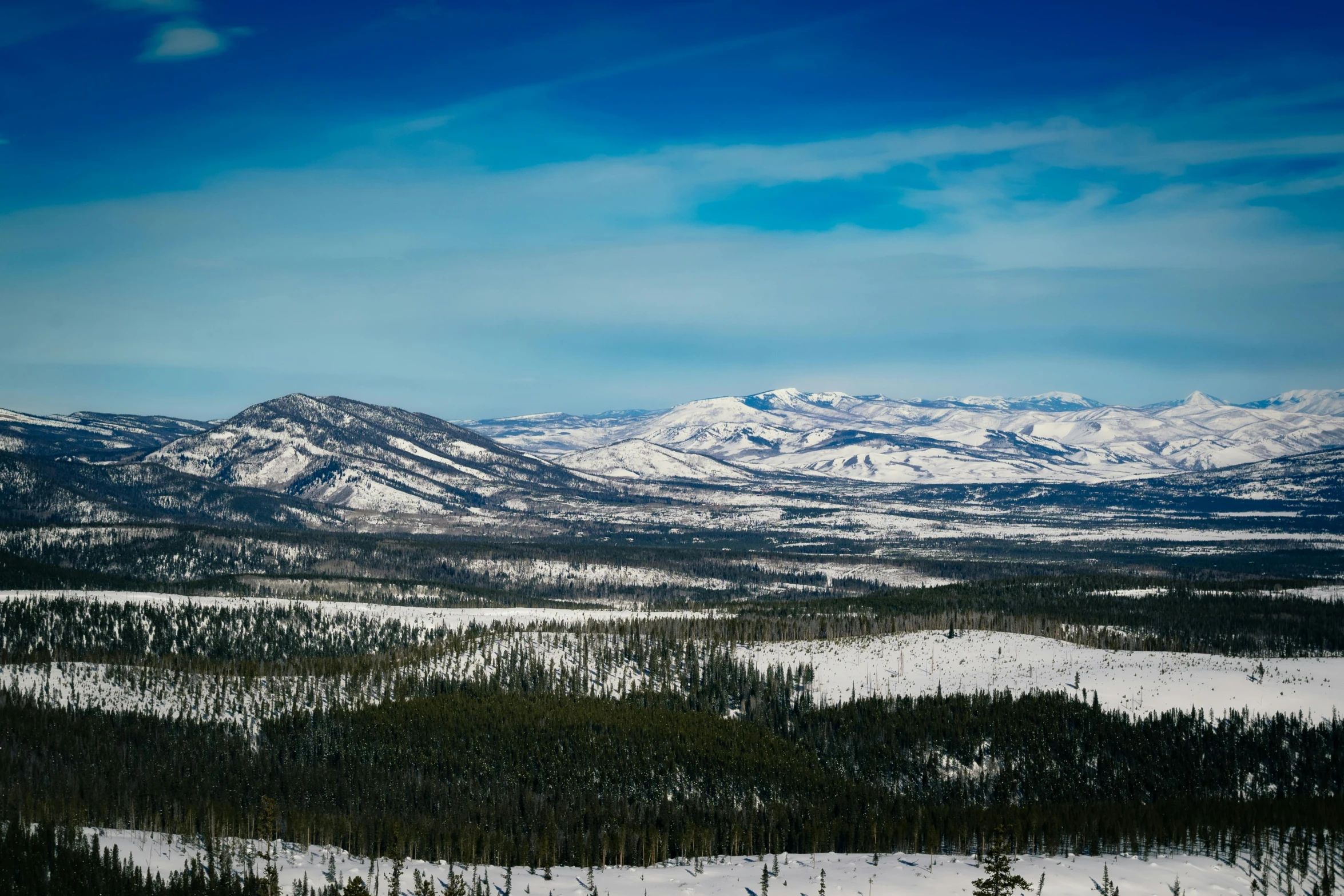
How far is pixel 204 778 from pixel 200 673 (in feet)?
178

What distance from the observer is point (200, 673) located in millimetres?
155625

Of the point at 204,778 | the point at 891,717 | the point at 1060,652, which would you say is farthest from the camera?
the point at 1060,652

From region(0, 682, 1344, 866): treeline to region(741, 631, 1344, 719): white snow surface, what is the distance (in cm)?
738

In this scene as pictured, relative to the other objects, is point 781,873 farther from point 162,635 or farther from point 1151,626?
point 162,635

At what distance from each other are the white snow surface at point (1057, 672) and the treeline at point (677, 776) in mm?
7381

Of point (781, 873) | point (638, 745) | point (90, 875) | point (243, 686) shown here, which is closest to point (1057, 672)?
point (638, 745)

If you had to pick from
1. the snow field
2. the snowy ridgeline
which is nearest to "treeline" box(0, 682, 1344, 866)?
the snowy ridgeline

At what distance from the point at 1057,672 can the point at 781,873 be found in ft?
273

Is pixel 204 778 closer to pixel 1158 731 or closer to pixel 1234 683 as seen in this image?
pixel 1158 731

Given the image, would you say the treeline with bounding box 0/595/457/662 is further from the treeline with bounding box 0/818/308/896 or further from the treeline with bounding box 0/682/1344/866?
the treeline with bounding box 0/818/308/896

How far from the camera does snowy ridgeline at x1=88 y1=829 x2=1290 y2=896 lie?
68250mm

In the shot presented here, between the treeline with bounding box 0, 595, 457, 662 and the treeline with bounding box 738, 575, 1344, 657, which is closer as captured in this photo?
the treeline with bounding box 738, 575, 1344, 657

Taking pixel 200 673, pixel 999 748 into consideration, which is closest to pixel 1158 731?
pixel 999 748

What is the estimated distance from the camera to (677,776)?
113m
